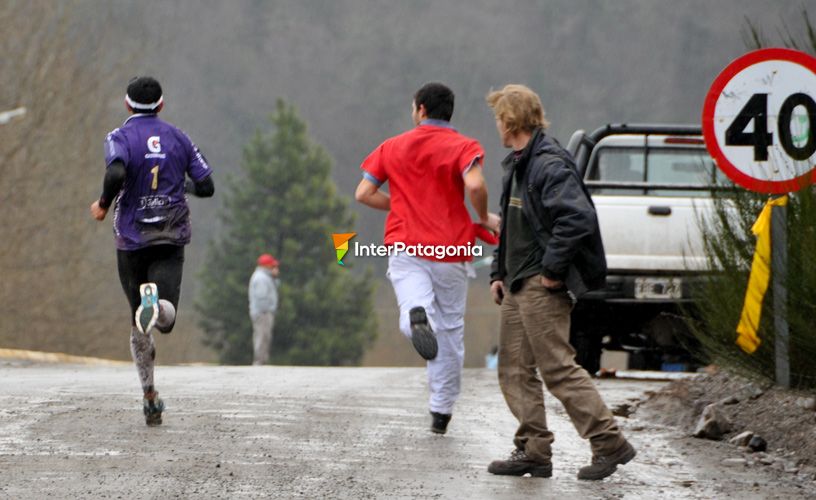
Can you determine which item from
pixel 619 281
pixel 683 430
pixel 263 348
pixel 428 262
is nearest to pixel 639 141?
pixel 619 281

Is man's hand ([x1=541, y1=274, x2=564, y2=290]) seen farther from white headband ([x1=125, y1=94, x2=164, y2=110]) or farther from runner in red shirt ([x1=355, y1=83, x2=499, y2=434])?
white headband ([x1=125, y1=94, x2=164, y2=110])

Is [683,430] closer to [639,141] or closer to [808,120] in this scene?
[808,120]

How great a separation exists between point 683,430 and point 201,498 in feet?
14.0

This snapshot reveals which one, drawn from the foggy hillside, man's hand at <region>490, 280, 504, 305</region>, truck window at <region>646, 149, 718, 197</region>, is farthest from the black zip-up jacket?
the foggy hillside

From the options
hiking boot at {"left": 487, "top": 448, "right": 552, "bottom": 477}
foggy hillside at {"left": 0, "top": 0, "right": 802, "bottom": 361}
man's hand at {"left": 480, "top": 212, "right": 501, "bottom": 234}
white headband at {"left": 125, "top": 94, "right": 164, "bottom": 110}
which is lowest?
hiking boot at {"left": 487, "top": 448, "right": 552, "bottom": 477}

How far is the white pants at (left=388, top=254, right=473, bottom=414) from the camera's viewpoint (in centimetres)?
843

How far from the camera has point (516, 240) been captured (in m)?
7.25

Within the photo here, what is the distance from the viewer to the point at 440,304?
340 inches

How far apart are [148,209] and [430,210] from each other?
1502 millimetres

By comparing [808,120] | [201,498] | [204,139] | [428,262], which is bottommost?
[201,498]

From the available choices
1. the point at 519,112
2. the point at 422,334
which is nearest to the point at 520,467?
the point at 422,334

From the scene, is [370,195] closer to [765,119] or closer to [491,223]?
[491,223]

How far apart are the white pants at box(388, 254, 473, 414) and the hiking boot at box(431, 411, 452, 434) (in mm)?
21

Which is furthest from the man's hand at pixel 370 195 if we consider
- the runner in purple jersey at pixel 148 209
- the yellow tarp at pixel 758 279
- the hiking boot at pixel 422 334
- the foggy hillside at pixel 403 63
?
the foggy hillside at pixel 403 63
